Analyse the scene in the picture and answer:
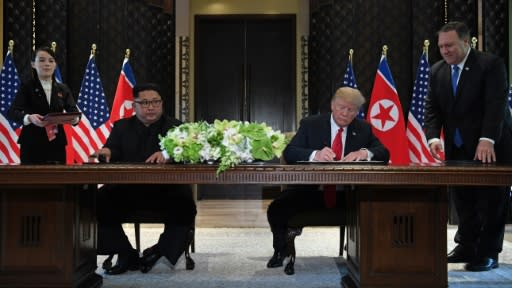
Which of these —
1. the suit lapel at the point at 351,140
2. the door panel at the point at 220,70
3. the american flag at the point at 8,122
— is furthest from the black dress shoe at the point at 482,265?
the door panel at the point at 220,70

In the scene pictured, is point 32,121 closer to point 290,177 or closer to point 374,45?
point 290,177

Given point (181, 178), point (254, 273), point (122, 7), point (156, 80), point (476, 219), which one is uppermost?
point (122, 7)

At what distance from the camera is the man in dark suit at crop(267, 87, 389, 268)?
335 cm

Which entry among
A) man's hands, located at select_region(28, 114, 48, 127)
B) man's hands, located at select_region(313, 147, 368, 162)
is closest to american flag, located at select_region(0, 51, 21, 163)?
man's hands, located at select_region(28, 114, 48, 127)

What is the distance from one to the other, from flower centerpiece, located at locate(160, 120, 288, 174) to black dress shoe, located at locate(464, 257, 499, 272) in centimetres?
155

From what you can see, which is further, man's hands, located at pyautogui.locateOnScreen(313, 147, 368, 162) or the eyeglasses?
the eyeglasses

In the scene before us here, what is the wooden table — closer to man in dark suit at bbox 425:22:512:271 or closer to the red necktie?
the red necktie

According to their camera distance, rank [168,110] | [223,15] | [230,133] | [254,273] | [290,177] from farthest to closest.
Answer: [223,15], [168,110], [254,273], [230,133], [290,177]

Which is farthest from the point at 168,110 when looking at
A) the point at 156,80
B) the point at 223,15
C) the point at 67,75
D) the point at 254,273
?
the point at 254,273

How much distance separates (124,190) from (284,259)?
1114 millimetres

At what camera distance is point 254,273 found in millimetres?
3445

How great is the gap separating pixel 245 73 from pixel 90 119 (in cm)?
325

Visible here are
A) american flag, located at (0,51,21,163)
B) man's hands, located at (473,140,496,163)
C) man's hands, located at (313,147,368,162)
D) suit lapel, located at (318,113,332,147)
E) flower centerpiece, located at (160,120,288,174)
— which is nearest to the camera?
flower centerpiece, located at (160,120,288,174)

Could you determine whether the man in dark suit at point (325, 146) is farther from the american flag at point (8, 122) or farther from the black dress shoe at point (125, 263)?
the american flag at point (8, 122)
